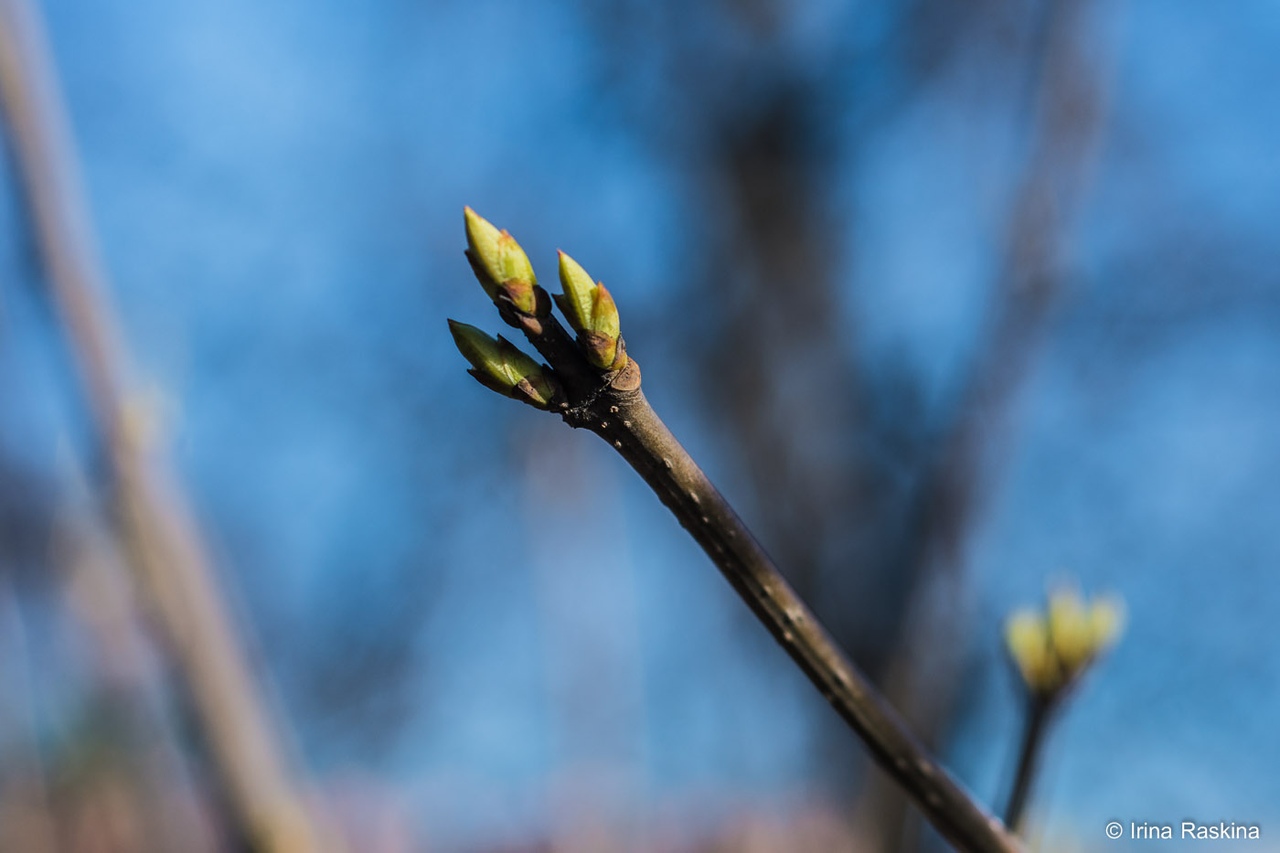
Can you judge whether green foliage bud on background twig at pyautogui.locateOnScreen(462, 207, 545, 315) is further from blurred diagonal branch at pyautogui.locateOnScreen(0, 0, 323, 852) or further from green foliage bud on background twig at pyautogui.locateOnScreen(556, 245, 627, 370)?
blurred diagonal branch at pyautogui.locateOnScreen(0, 0, 323, 852)

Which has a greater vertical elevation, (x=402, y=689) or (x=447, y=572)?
(x=447, y=572)

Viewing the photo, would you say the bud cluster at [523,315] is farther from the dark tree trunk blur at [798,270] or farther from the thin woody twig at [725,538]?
the dark tree trunk blur at [798,270]

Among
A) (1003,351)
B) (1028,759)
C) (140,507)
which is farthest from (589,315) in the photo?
(1003,351)

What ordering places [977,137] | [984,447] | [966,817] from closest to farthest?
[966,817] < [984,447] < [977,137]

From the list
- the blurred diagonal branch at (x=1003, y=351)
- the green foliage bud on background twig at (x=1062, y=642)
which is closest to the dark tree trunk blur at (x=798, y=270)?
the blurred diagonal branch at (x=1003, y=351)

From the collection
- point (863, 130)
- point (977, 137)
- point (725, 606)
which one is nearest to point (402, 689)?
point (725, 606)

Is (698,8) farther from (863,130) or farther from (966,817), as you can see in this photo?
(966,817)
